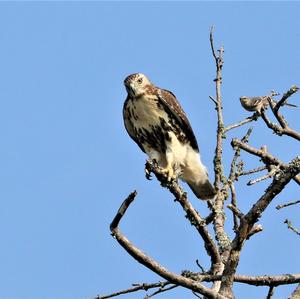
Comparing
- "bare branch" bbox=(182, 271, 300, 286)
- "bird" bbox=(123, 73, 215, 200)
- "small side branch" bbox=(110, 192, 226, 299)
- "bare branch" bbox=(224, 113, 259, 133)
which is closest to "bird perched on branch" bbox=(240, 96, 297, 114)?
→ "bare branch" bbox=(224, 113, 259, 133)

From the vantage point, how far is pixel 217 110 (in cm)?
586

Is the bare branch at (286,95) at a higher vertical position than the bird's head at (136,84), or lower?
lower

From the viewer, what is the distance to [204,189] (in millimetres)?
8062

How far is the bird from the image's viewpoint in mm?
8016

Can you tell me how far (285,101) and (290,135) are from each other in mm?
245

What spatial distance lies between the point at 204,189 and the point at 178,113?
94cm

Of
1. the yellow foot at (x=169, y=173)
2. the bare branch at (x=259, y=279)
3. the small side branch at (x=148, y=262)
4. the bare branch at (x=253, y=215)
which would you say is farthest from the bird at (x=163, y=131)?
the bare branch at (x=253, y=215)

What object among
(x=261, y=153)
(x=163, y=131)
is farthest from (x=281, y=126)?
(x=163, y=131)

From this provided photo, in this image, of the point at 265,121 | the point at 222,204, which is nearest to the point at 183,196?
the point at 222,204

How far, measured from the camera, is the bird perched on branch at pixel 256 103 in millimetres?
5291

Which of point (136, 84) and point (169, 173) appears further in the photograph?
point (136, 84)

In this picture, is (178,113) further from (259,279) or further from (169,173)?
(259,279)

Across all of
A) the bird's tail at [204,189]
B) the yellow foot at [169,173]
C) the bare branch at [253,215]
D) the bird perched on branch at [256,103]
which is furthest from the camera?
the bird's tail at [204,189]

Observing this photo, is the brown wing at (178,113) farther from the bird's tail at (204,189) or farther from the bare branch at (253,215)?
the bare branch at (253,215)
